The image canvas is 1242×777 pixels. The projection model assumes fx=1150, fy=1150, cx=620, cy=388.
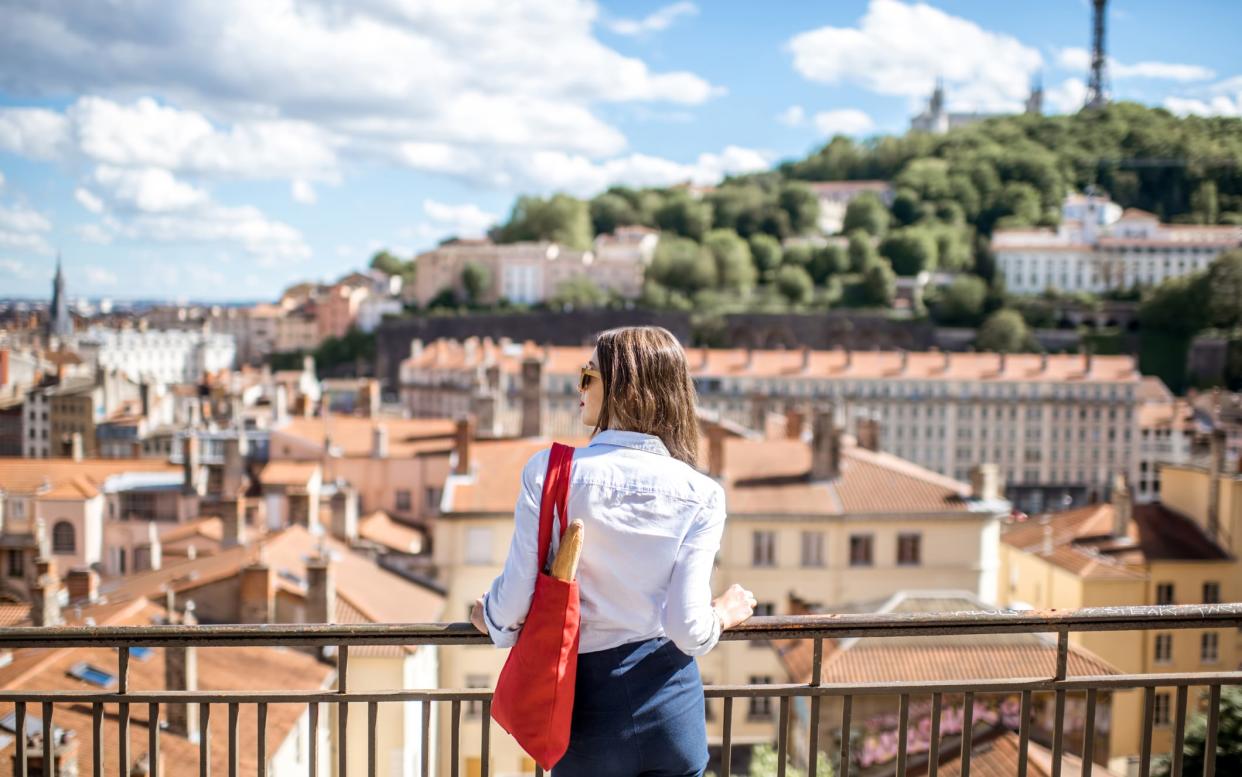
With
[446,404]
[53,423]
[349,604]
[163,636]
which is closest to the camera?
[163,636]

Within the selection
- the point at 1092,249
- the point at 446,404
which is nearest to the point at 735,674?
the point at 446,404

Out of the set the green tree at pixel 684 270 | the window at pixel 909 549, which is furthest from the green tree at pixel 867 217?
the window at pixel 909 549

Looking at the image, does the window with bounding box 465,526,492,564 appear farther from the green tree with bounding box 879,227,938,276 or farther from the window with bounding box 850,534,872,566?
the green tree with bounding box 879,227,938,276

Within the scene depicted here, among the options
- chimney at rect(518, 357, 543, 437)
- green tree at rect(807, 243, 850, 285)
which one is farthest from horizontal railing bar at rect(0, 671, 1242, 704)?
green tree at rect(807, 243, 850, 285)

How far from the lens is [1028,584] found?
23438mm

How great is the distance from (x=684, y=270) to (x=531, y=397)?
7929 centimetres

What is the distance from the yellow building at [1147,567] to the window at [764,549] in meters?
5.20

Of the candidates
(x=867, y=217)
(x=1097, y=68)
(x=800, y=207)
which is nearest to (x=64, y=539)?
(x=867, y=217)

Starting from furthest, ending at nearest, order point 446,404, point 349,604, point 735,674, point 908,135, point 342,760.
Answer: point 908,135 < point 446,404 < point 735,674 < point 349,604 < point 342,760

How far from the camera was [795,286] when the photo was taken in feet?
338

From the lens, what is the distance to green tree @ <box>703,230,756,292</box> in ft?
345

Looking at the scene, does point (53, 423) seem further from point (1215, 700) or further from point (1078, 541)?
point (1215, 700)

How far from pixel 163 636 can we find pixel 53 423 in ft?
180

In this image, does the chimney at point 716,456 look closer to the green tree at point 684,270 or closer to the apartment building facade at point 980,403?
the apartment building facade at point 980,403
